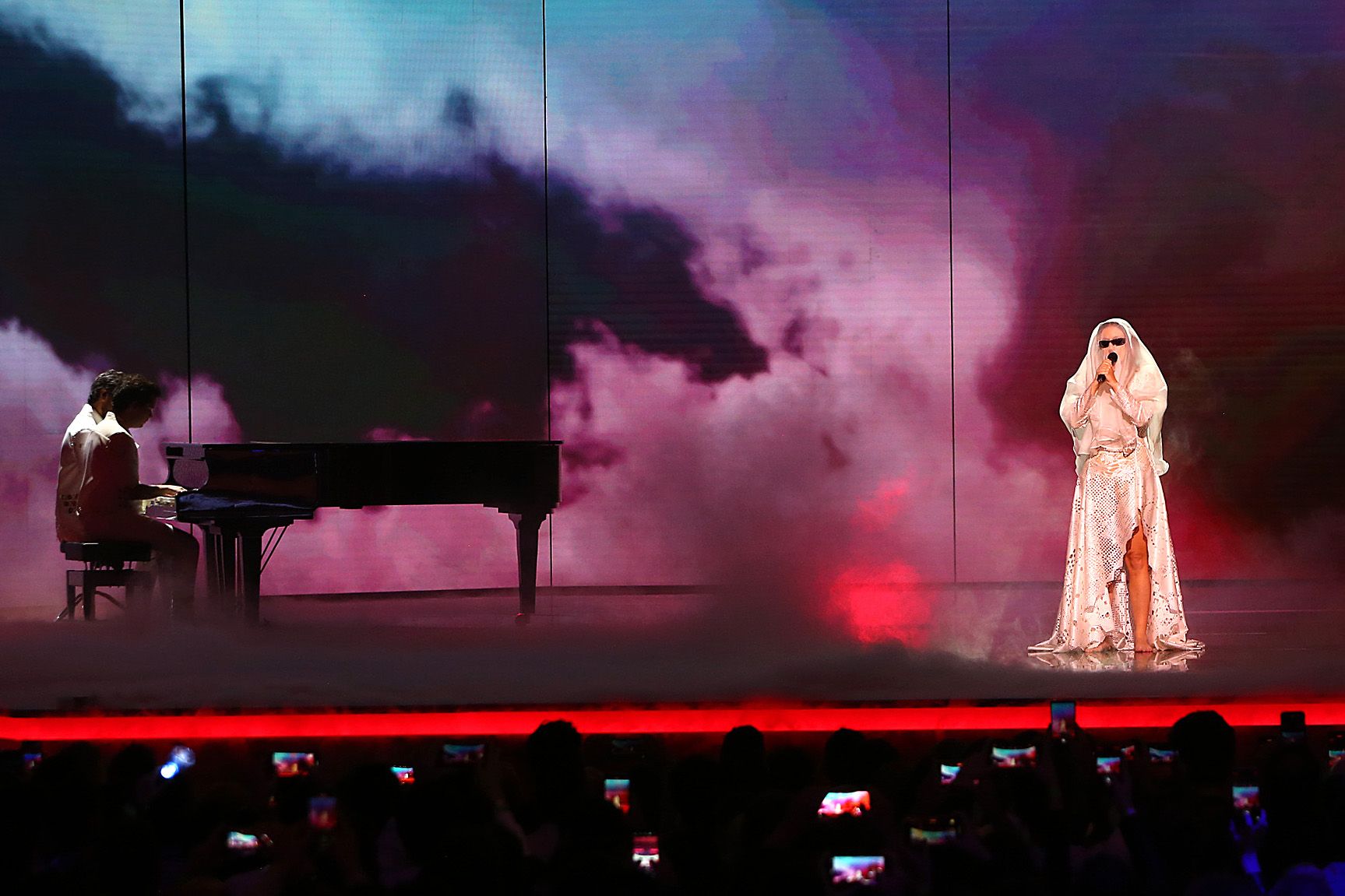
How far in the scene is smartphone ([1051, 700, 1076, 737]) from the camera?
2828 mm

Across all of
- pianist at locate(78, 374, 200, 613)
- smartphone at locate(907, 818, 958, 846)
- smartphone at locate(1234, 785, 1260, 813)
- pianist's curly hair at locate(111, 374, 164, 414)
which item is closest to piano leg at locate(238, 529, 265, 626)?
pianist at locate(78, 374, 200, 613)

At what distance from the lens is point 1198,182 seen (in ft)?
25.2

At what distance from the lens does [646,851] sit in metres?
2.07

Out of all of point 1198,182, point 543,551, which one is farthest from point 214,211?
point 1198,182

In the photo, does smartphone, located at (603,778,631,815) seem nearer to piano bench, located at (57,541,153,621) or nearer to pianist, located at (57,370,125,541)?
piano bench, located at (57,541,153,621)

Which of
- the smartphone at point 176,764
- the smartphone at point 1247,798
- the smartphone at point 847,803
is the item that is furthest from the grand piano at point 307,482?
the smartphone at point 1247,798

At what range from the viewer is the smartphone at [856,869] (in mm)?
1831

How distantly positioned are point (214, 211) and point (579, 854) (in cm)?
637

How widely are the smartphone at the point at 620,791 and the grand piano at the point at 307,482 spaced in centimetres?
311

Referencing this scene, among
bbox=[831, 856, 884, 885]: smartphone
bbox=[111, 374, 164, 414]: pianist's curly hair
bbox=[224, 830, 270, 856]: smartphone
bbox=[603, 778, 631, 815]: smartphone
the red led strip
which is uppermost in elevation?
bbox=[111, 374, 164, 414]: pianist's curly hair

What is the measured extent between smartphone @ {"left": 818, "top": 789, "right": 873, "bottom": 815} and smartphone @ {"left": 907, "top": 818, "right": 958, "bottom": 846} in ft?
0.77

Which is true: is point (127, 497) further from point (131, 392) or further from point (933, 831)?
point (933, 831)

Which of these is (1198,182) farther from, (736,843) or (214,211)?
(736,843)

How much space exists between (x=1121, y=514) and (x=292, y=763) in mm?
3237
